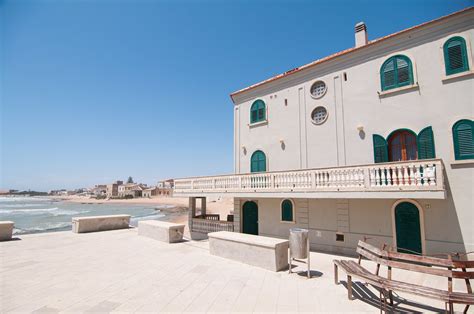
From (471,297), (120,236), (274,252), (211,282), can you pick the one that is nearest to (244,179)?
(274,252)

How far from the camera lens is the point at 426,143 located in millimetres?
9914

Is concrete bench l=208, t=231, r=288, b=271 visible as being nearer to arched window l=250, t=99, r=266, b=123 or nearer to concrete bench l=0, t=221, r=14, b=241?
arched window l=250, t=99, r=266, b=123

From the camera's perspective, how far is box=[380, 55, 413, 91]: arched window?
1076 centimetres

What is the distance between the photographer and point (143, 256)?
32.7 ft

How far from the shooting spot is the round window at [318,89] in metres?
13.4

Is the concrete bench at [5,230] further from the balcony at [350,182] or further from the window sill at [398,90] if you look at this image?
the window sill at [398,90]

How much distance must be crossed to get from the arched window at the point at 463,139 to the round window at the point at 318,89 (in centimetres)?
591

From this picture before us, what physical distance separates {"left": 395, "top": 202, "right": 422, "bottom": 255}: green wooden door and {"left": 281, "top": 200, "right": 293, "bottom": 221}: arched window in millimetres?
4744

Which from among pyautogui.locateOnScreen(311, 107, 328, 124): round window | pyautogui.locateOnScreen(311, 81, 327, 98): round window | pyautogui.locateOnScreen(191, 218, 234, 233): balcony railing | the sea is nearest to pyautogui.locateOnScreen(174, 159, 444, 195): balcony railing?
pyautogui.locateOnScreen(191, 218, 234, 233): balcony railing

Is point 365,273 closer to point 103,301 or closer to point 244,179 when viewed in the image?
point 103,301

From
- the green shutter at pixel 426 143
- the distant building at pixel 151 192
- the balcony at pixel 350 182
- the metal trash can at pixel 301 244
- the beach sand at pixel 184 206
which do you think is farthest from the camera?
the distant building at pixel 151 192

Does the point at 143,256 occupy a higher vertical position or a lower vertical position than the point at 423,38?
lower

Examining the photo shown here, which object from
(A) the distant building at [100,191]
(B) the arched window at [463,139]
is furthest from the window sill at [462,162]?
(A) the distant building at [100,191]

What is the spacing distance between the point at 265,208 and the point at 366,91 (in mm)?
7971
